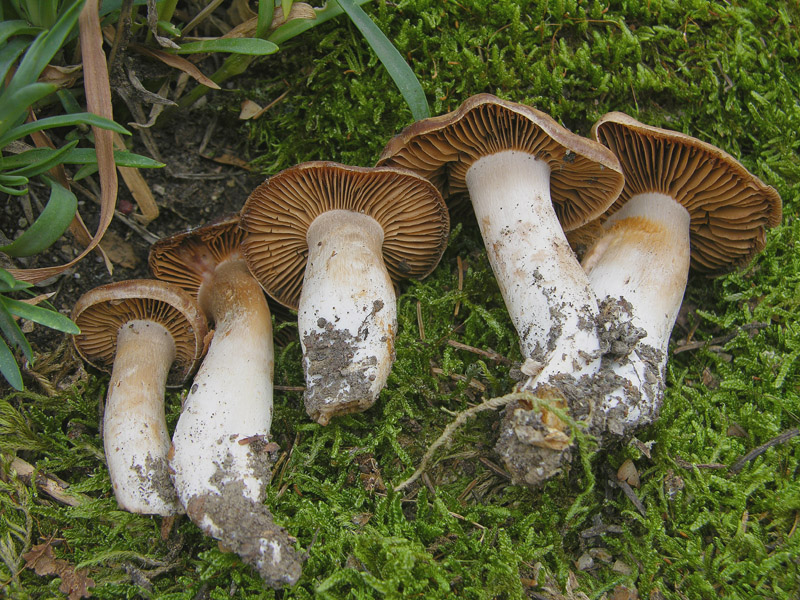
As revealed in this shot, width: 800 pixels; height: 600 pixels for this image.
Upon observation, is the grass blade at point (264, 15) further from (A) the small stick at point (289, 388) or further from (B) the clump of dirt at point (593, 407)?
(B) the clump of dirt at point (593, 407)

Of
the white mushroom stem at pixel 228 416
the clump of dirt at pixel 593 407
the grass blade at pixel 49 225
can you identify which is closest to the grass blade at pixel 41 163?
the grass blade at pixel 49 225

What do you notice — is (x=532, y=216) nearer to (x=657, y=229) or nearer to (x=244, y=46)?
(x=657, y=229)

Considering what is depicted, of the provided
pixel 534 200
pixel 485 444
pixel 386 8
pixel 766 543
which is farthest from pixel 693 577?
pixel 386 8

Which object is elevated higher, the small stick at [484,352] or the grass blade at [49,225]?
the grass blade at [49,225]

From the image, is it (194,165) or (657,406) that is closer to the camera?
(657,406)

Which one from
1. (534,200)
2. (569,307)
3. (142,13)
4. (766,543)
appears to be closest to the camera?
(766,543)

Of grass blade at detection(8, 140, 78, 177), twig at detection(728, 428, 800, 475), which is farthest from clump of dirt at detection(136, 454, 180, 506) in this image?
twig at detection(728, 428, 800, 475)

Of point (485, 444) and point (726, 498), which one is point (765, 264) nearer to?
point (726, 498)
